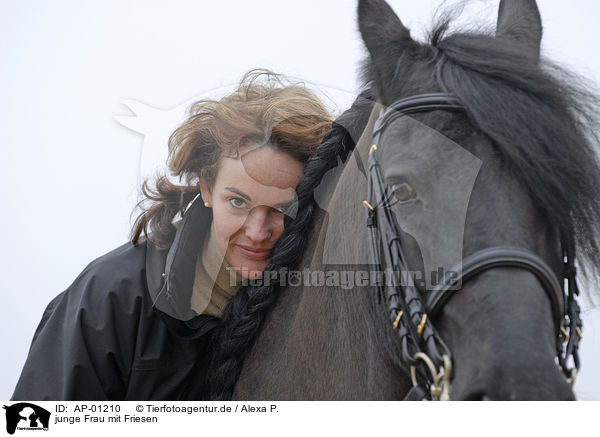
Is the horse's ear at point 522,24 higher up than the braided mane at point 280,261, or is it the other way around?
the horse's ear at point 522,24

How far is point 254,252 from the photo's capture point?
2264mm

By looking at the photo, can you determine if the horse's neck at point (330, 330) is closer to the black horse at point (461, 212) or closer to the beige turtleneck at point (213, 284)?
the black horse at point (461, 212)

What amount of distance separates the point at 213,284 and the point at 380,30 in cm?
127

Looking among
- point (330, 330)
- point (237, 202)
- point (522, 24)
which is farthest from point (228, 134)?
point (522, 24)

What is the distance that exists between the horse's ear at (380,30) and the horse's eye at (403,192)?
466 mm

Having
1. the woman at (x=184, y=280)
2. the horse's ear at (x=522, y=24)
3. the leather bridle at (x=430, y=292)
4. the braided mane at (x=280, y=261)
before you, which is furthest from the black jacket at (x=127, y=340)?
the horse's ear at (x=522, y=24)

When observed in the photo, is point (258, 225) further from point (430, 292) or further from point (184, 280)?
point (430, 292)

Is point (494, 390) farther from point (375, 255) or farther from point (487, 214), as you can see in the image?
point (375, 255)

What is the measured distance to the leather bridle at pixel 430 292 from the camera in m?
1.33

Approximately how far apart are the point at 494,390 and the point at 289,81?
74.2 inches

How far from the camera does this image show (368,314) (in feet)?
5.59

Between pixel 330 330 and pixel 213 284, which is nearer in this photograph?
pixel 330 330

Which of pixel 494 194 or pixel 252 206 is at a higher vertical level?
pixel 252 206
